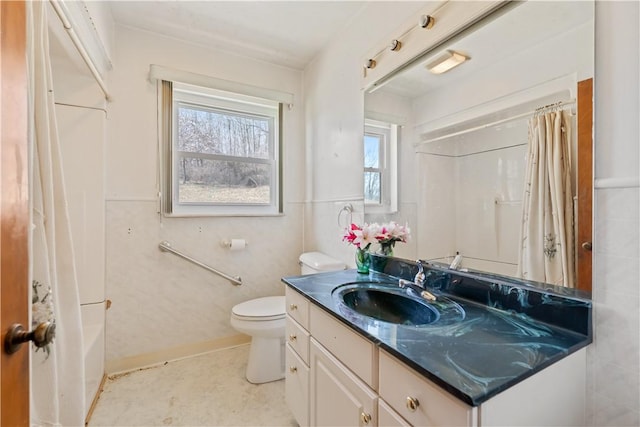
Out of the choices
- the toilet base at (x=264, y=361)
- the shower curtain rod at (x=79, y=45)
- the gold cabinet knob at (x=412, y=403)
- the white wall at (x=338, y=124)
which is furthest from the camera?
the toilet base at (x=264, y=361)

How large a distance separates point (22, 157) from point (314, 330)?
1056 millimetres

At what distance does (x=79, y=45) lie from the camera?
1.35 m

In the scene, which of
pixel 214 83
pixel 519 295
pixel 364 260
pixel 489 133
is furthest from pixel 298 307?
pixel 214 83

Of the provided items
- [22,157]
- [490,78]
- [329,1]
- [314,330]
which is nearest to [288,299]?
[314,330]

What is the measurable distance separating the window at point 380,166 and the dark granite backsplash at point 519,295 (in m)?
0.47

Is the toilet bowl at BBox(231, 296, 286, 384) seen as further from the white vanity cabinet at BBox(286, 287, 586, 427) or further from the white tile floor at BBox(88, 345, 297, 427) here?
the white vanity cabinet at BBox(286, 287, 586, 427)

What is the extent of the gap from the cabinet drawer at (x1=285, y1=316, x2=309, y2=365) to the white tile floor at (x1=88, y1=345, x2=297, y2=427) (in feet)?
1.62

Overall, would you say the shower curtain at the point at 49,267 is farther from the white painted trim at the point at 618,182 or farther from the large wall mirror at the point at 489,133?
the white painted trim at the point at 618,182

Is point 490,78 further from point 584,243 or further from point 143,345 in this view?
point 143,345

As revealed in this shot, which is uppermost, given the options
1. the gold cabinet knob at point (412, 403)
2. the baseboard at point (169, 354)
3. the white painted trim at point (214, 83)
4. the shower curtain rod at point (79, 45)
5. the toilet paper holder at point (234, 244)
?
the white painted trim at point (214, 83)

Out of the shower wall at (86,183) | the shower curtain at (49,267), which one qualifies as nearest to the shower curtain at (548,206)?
the shower curtain at (49,267)

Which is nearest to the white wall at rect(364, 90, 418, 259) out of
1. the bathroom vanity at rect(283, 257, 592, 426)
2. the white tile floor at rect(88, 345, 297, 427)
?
the bathroom vanity at rect(283, 257, 592, 426)

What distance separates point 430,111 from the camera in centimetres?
140

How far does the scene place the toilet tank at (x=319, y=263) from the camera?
1.96m
